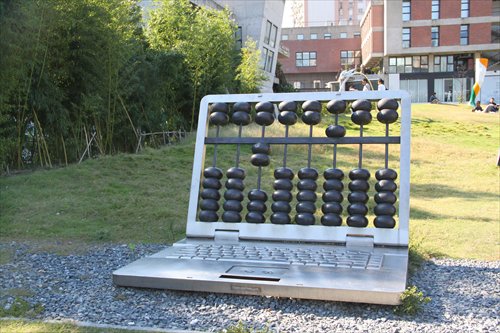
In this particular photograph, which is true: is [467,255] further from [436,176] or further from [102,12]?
[102,12]

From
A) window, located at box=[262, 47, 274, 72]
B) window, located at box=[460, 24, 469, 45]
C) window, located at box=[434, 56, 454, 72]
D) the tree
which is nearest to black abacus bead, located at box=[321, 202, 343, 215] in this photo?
the tree

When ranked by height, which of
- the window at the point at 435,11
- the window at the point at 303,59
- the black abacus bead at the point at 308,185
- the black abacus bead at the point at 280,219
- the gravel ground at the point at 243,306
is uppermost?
the window at the point at 435,11

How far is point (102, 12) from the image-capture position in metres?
8.92

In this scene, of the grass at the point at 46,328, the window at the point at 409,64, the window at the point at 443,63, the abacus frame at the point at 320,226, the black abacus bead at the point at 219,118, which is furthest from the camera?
the window at the point at 409,64

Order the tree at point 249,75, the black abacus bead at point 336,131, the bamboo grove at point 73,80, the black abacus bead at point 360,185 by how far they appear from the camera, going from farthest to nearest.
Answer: the tree at point 249,75 → the bamboo grove at point 73,80 → the black abacus bead at point 336,131 → the black abacus bead at point 360,185

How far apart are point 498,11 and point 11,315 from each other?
42.8 meters

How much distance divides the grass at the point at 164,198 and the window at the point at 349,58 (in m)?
39.6

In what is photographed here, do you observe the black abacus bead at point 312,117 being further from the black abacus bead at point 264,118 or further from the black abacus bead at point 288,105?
the black abacus bead at point 264,118

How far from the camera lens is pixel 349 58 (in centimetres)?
5250

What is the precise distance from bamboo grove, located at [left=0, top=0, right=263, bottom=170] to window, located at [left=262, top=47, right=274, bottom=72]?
767 inches

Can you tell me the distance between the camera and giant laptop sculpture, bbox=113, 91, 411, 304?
3.29m

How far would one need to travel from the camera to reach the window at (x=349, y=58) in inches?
2045

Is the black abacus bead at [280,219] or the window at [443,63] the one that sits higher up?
the window at [443,63]

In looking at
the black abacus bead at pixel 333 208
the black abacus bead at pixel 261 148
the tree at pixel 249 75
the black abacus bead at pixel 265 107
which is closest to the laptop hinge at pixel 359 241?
the black abacus bead at pixel 333 208
